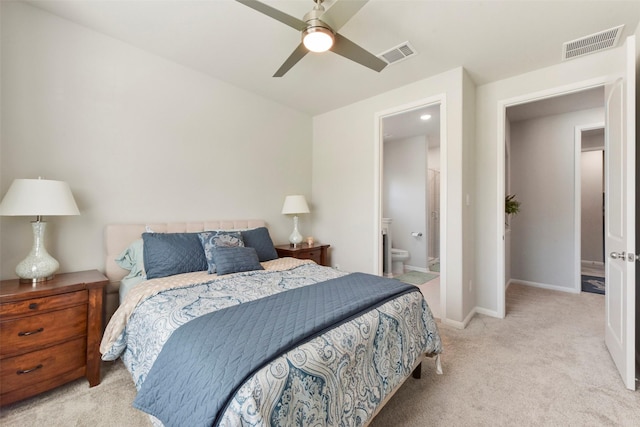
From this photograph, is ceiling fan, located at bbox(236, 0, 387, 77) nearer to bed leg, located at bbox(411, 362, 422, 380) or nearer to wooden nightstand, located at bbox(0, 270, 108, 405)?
wooden nightstand, located at bbox(0, 270, 108, 405)

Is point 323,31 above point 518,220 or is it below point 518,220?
above

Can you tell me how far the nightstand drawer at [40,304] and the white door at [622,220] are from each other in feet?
12.1

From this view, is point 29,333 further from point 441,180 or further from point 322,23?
point 441,180

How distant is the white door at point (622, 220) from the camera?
5.98 ft

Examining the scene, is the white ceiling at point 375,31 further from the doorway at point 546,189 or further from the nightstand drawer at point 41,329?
the nightstand drawer at point 41,329

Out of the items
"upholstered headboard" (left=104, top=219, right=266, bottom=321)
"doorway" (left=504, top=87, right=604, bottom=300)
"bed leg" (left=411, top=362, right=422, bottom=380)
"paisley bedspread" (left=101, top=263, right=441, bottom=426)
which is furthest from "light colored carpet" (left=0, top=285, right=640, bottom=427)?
"doorway" (left=504, top=87, right=604, bottom=300)

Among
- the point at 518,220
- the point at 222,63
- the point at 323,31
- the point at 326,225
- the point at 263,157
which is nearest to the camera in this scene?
the point at 323,31

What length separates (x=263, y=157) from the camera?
12.0 feet

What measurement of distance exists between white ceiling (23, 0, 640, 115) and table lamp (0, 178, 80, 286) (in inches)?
54.9

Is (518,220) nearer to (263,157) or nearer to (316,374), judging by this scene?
(263,157)

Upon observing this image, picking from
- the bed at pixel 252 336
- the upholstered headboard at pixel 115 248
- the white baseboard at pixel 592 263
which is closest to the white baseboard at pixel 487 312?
the bed at pixel 252 336

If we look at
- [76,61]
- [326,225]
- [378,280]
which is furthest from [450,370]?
[76,61]

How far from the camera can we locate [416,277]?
4.95 metres

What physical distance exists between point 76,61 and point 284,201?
2.48 m
